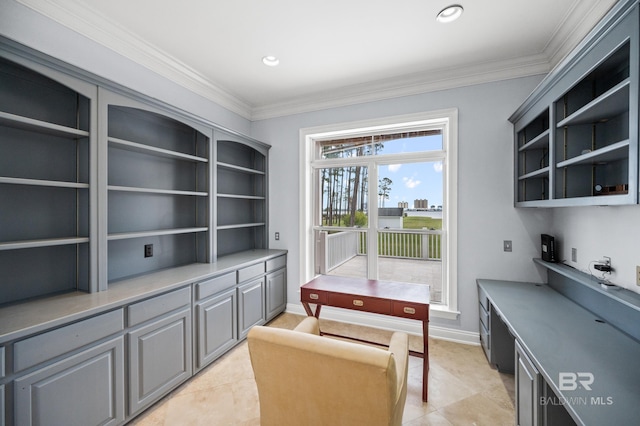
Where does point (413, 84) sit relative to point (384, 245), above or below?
above

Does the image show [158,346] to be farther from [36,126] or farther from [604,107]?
[604,107]

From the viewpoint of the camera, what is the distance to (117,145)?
216cm

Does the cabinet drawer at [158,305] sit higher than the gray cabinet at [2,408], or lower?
higher

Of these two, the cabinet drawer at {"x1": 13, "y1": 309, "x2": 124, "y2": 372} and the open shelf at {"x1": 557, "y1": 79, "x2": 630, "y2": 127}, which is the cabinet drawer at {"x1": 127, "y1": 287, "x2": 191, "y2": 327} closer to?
the cabinet drawer at {"x1": 13, "y1": 309, "x2": 124, "y2": 372}

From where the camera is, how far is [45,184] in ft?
5.26

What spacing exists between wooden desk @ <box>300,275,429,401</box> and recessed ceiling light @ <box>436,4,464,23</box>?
225 centimetres

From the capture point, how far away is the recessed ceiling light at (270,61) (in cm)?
264

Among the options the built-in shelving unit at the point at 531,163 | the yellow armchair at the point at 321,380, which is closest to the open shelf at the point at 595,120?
the built-in shelving unit at the point at 531,163

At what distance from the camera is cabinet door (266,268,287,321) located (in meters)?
3.32

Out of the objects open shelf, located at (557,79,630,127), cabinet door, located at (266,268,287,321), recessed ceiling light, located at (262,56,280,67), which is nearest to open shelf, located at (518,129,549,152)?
open shelf, located at (557,79,630,127)

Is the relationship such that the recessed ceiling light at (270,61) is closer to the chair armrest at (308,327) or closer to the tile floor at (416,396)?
the chair armrest at (308,327)

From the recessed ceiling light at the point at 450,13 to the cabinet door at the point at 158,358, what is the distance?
124 inches

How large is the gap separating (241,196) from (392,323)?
95.4 inches

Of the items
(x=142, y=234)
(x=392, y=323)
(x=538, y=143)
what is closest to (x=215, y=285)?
(x=142, y=234)
